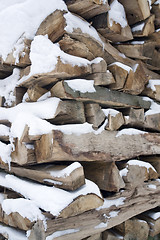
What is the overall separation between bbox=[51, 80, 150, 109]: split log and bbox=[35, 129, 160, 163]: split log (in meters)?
0.26

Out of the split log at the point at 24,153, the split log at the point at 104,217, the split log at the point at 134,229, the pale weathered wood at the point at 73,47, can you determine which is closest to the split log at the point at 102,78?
the pale weathered wood at the point at 73,47

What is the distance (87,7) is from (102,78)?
598 millimetres

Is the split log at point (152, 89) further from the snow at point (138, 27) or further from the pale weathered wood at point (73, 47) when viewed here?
the pale weathered wood at point (73, 47)

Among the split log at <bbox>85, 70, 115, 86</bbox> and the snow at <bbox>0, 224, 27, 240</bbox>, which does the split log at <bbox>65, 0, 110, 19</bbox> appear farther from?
the snow at <bbox>0, 224, 27, 240</bbox>

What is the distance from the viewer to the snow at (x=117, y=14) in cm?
233

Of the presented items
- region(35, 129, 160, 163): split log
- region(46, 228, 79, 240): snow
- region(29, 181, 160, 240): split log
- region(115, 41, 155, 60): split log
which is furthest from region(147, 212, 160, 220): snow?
region(115, 41, 155, 60): split log

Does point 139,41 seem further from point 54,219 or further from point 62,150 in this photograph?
point 54,219

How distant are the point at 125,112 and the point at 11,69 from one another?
1.11 meters

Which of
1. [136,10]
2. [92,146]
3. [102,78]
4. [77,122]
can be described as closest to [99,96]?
[102,78]

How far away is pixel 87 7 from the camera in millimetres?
2197

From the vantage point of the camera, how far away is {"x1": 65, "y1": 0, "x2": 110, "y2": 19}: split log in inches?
83.8

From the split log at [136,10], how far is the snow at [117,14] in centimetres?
7

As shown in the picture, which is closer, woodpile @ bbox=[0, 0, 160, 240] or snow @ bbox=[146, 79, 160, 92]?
woodpile @ bbox=[0, 0, 160, 240]

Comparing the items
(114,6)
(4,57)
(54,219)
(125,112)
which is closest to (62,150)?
(54,219)
